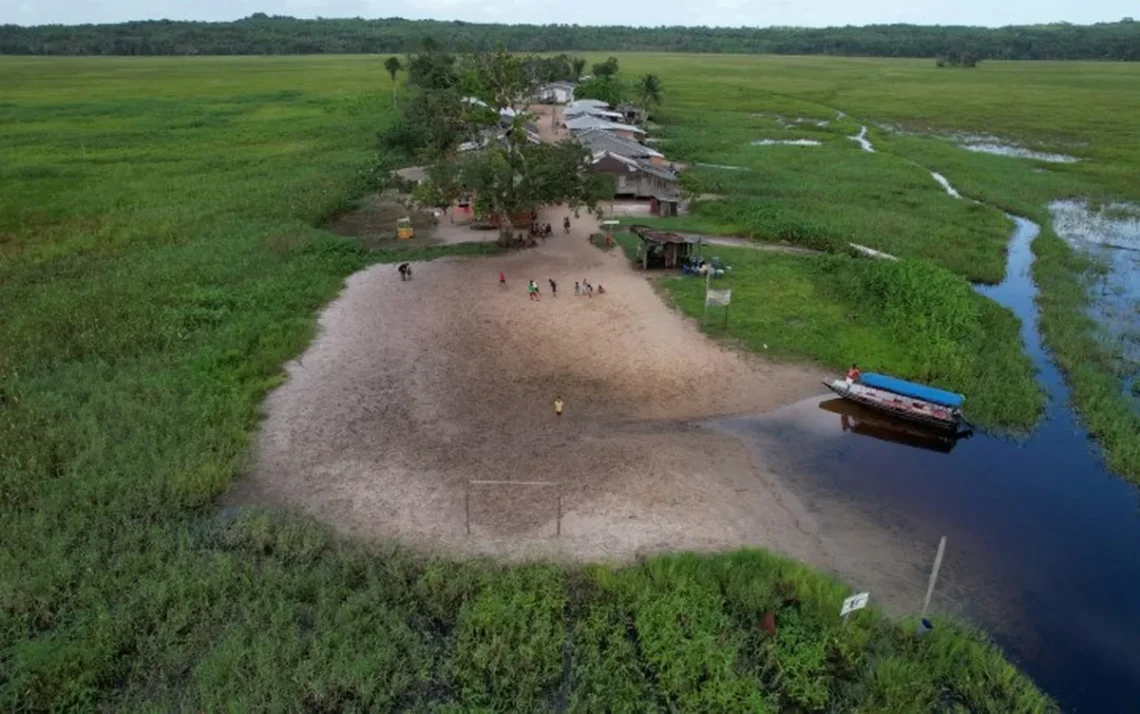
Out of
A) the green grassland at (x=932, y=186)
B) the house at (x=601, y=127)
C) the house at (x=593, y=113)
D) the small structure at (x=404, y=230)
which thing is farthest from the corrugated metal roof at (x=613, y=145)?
the small structure at (x=404, y=230)

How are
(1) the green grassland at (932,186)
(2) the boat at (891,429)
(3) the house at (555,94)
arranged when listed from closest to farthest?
(2) the boat at (891,429)
(1) the green grassland at (932,186)
(3) the house at (555,94)

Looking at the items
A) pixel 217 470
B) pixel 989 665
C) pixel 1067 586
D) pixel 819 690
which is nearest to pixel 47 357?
pixel 217 470

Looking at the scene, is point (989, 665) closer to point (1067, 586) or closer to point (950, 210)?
point (1067, 586)

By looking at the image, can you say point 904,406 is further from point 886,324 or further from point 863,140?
point 863,140

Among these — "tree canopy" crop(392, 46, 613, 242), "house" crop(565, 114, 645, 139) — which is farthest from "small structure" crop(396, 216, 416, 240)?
"house" crop(565, 114, 645, 139)

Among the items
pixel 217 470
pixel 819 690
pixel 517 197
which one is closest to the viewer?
pixel 819 690

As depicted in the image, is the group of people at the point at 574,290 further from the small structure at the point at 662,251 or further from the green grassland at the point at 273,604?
the green grassland at the point at 273,604
